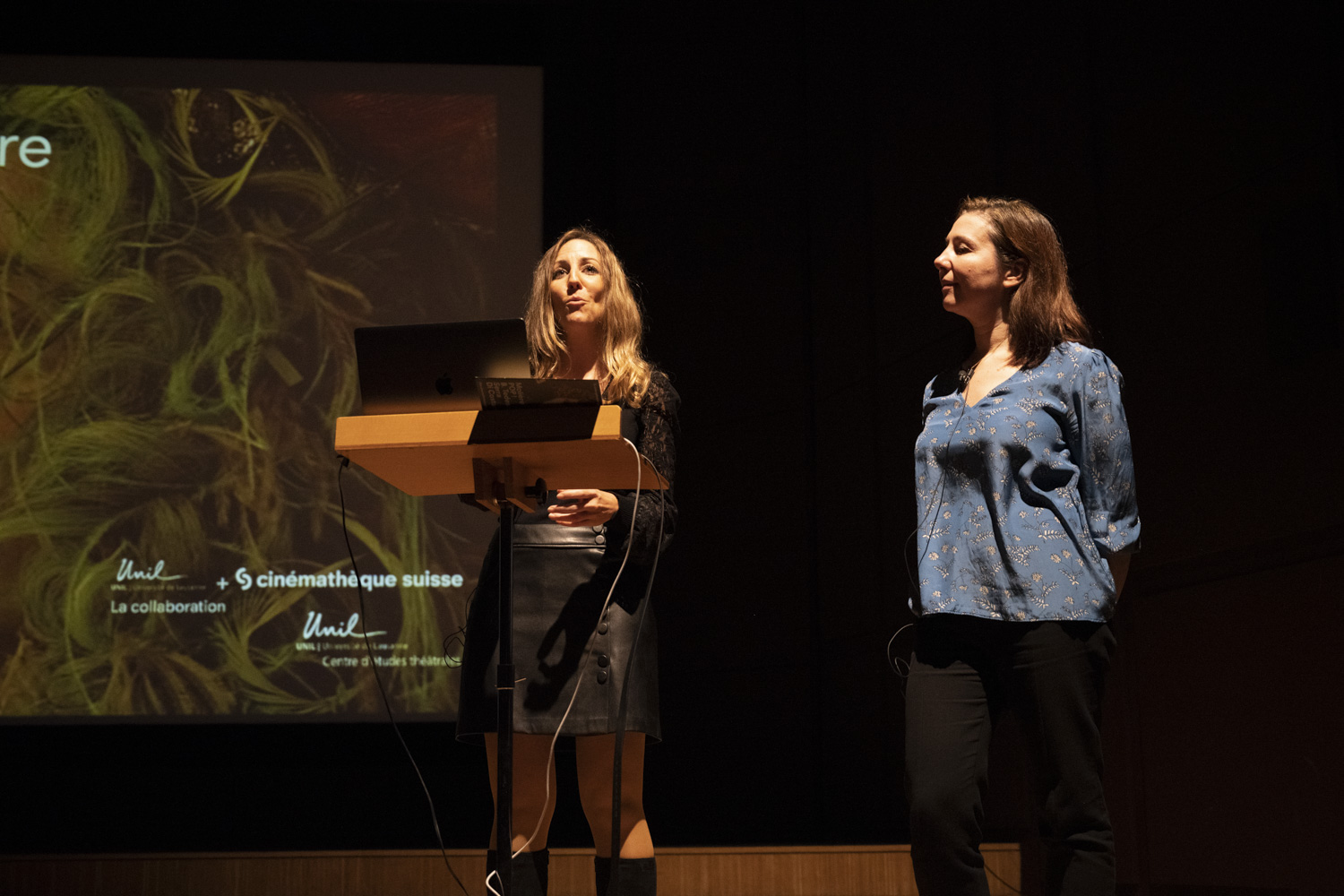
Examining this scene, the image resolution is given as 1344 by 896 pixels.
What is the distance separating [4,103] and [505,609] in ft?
10.8

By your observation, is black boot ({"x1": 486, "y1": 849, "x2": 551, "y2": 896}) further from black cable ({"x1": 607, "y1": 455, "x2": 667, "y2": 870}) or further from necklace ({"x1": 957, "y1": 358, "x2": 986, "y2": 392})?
necklace ({"x1": 957, "y1": 358, "x2": 986, "y2": 392})

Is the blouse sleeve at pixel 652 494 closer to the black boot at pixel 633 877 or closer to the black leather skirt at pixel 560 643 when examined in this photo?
the black leather skirt at pixel 560 643

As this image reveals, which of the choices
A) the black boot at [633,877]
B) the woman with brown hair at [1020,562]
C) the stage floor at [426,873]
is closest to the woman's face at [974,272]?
the woman with brown hair at [1020,562]

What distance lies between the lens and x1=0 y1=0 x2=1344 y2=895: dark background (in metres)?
2.63

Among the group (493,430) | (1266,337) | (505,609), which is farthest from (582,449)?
(1266,337)

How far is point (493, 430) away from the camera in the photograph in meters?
1.51

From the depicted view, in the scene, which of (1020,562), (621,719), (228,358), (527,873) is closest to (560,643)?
(621,719)

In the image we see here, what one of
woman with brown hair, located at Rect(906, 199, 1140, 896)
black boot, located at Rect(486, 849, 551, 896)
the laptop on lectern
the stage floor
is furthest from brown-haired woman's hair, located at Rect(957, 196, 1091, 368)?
the stage floor

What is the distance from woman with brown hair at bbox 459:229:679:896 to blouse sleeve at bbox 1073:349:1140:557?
25.3 inches

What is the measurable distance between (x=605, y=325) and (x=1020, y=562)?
0.85 metres

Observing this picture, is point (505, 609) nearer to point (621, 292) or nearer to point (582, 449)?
point (582, 449)

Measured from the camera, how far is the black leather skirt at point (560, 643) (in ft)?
6.25

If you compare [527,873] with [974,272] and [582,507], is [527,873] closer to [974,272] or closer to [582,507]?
[582,507]

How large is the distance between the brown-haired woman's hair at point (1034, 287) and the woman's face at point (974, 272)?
2 centimetres
